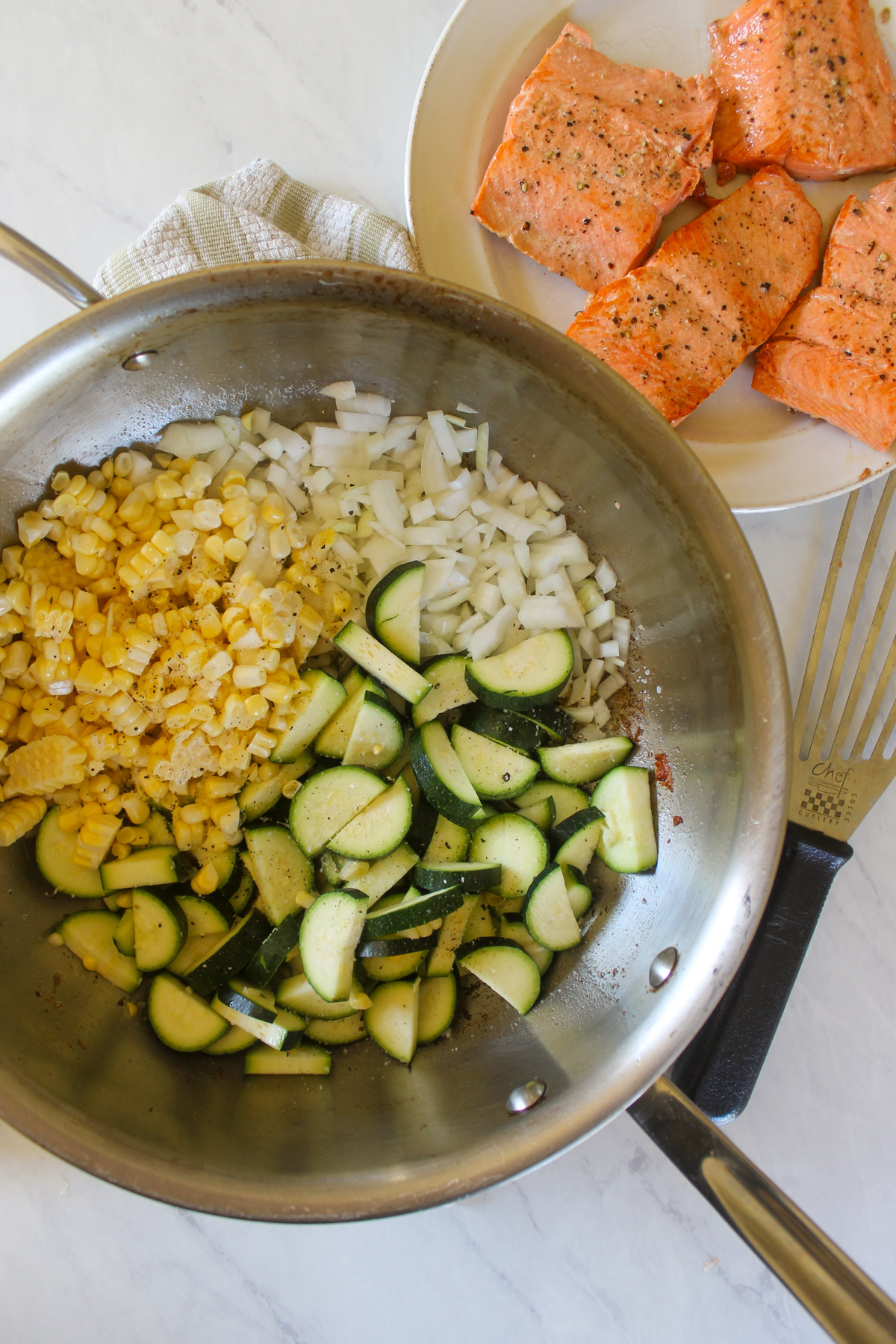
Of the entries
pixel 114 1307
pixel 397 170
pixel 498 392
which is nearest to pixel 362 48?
pixel 397 170

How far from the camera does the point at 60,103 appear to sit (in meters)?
1.82

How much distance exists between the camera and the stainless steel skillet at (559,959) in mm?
1251

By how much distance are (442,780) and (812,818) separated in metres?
0.85

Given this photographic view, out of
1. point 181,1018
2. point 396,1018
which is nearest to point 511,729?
point 396,1018

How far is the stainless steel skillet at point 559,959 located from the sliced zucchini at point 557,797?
16cm

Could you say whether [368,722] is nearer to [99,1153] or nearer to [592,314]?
[99,1153]

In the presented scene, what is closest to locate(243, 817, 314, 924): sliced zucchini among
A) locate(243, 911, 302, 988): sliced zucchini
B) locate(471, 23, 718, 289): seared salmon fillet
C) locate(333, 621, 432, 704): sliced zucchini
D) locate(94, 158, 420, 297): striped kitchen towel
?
locate(243, 911, 302, 988): sliced zucchini

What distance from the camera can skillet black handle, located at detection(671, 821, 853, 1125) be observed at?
5.48 feet

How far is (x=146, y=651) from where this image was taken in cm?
143

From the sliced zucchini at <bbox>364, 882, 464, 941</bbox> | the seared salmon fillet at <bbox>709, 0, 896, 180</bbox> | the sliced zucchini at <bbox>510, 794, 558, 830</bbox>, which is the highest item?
the seared salmon fillet at <bbox>709, 0, 896, 180</bbox>

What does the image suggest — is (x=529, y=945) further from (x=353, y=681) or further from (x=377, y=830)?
(x=353, y=681)

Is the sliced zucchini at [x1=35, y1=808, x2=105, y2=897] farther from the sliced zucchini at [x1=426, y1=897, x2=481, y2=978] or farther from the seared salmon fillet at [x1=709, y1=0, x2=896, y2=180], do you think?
the seared salmon fillet at [x1=709, y1=0, x2=896, y2=180]

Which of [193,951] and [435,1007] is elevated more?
[193,951]

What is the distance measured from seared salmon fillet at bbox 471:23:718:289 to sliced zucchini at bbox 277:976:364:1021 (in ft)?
5.00
